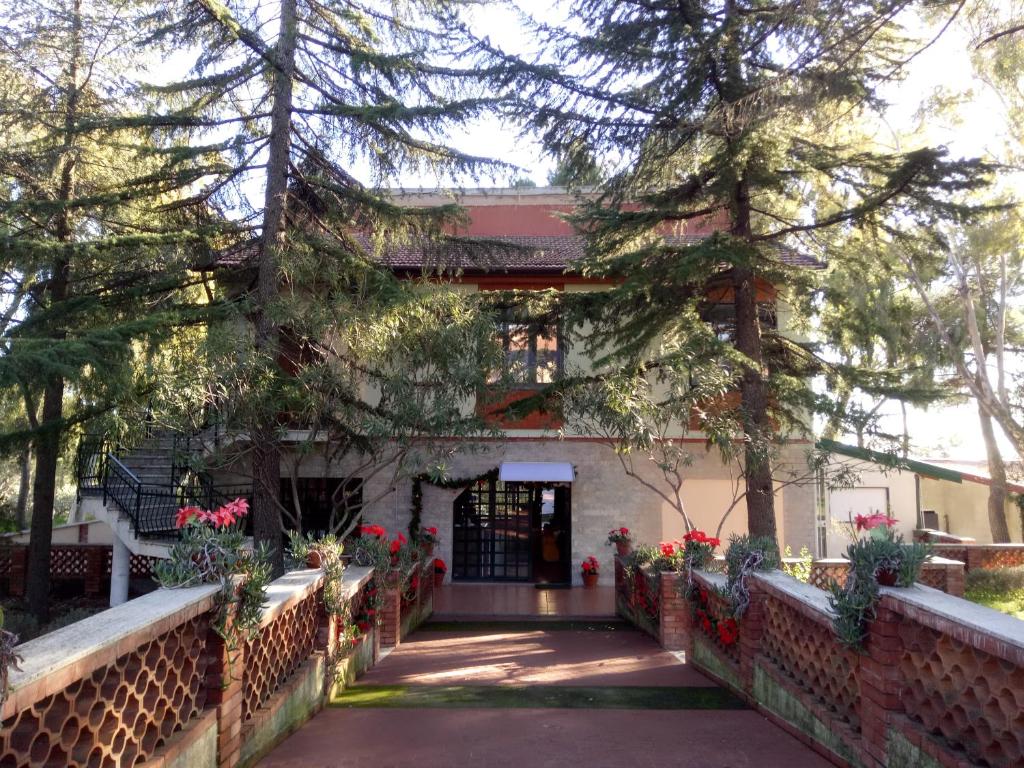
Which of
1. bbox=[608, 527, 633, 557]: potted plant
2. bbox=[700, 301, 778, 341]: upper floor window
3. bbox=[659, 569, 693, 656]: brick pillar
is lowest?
bbox=[659, 569, 693, 656]: brick pillar

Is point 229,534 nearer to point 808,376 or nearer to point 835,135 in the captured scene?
point 808,376

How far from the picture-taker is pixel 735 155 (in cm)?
991

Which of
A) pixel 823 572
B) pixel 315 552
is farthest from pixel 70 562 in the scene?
pixel 823 572

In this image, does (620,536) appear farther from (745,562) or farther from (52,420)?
(52,420)

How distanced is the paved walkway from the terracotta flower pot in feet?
4.29

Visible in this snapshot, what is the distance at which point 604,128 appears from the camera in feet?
35.8

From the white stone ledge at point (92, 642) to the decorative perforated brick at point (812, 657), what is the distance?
3874 mm

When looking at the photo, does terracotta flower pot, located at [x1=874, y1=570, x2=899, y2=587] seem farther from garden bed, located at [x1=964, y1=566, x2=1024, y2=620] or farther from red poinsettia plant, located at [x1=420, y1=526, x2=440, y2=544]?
garden bed, located at [x1=964, y1=566, x2=1024, y2=620]

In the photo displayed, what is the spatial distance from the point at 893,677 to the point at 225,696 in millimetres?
3732

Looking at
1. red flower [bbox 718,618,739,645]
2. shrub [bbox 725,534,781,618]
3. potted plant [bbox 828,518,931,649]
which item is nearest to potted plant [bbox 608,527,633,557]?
red flower [bbox 718,618,739,645]

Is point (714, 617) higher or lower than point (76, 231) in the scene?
lower

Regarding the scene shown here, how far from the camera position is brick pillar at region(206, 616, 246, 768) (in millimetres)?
4449

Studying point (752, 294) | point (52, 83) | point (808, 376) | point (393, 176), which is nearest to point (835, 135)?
point (752, 294)

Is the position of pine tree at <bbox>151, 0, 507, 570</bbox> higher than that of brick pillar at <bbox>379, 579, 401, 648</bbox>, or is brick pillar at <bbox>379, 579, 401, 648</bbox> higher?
pine tree at <bbox>151, 0, 507, 570</bbox>
